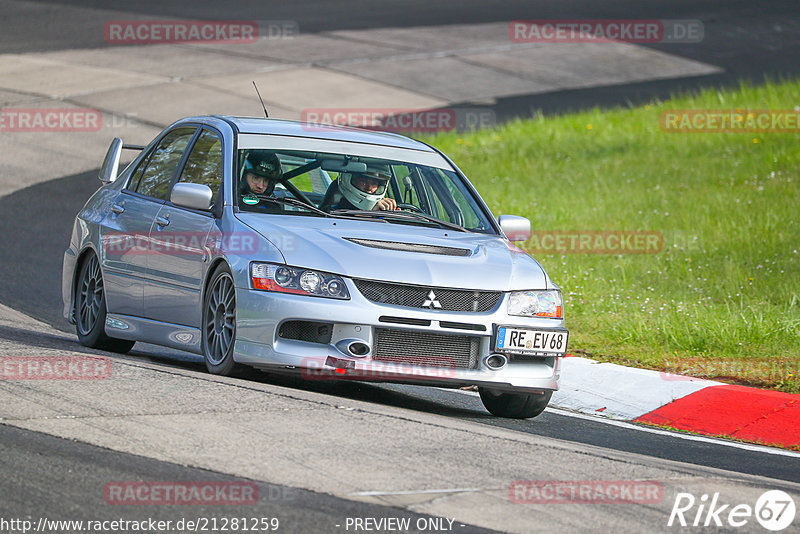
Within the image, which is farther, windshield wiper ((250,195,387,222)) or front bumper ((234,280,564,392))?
windshield wiper ((250,195,387,222))

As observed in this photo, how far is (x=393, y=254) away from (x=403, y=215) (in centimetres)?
91

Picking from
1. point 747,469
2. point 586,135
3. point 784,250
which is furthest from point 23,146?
point 747,469

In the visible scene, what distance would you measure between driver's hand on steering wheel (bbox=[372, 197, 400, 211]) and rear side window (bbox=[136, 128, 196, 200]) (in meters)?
1.46

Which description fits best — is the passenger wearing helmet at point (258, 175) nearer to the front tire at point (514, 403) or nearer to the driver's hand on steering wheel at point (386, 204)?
the driver's hand on steering wheel at point (386, 204)

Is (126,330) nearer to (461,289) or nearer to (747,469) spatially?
(461,289)

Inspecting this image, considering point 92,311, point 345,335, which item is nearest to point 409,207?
point 345,335

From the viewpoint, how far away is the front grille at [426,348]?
7.38 meters

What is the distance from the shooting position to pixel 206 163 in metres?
8.78

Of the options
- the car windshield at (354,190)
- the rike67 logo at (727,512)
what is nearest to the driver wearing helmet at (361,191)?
the car windshield at (354,190)

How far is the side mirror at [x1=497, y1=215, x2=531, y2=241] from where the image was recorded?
344 inches

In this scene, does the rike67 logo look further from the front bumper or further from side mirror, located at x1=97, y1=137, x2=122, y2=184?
side mirror, located at x1=97, y1=137, x2=122, y2=184

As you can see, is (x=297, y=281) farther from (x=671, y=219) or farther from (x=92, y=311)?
(x=671, y=219)

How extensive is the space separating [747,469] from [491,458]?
1.85 meters

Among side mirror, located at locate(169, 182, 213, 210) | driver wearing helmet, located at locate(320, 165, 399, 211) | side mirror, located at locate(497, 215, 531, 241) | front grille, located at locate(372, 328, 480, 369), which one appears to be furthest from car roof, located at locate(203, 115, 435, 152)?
front grille, located at locate(372, 328, 480, 369)
